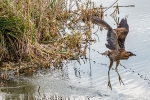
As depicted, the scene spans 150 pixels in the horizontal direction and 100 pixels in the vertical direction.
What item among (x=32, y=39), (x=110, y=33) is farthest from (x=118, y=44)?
(x=32, y=39)

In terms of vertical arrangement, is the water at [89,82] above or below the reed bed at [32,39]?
below

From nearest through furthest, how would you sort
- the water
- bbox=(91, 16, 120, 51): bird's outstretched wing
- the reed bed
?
the water → bbox=(91, 16, 120, 51): bird's outstretched wing → the reed bed

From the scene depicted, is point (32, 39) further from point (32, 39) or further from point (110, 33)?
point (110, 33)

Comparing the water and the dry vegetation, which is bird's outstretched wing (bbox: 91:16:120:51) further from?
the dry vegetation

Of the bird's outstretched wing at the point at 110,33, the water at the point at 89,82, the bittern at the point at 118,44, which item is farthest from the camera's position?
the bittern at the point at 118,44

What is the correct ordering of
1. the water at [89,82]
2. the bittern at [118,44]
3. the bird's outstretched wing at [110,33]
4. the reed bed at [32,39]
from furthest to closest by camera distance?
the reed bed at [32,39]
the bittern at [118,44]
the bird's outstretched wing at [110,33]
the water at [89,82]

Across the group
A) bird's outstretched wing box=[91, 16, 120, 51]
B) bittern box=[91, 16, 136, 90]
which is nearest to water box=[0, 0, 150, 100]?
bittern box=[91, 16, 136, 90]

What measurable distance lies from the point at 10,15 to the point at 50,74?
35.2 inches

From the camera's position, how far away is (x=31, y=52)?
521cm

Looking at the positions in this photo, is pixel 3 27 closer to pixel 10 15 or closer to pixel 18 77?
pixel 10 15

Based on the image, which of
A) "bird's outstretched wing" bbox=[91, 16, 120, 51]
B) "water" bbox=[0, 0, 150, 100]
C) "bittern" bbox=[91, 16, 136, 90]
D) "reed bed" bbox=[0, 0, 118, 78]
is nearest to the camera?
"water" bbox=[0, 0, 150, 100]

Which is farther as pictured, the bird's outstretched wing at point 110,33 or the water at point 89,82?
the bird's outstretched wing at point 110,33

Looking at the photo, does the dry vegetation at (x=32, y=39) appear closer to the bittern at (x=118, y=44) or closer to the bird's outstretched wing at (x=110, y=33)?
the bittern at (x=118, y=44)

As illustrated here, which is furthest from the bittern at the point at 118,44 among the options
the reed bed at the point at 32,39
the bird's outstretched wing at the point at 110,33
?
the reed bed at the point at 32,39
